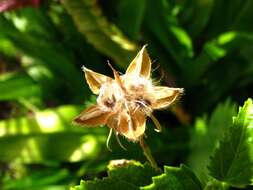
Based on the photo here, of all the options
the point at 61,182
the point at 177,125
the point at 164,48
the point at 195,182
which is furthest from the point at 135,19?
the point at 195,182

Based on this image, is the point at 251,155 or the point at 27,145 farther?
the point at 27,145

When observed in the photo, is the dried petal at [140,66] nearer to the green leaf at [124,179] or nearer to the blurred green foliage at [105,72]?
the green leaf at [124,179]

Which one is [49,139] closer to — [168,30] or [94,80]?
[168,30]

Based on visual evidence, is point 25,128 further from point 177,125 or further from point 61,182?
point 177,125

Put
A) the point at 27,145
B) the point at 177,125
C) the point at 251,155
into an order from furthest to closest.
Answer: the point at 177,125
the point at 27,145
the point at 251,155

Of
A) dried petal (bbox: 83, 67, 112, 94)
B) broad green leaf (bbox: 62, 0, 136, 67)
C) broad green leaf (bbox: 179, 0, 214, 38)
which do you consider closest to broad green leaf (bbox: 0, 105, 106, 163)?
broad green leaf (bbox: 62, 0, 136, 67)

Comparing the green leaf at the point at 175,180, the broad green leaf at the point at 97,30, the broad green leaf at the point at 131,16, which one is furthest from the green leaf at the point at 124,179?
the broad green leaf at the point at 131,16

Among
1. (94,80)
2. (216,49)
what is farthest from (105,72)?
(94,80)
